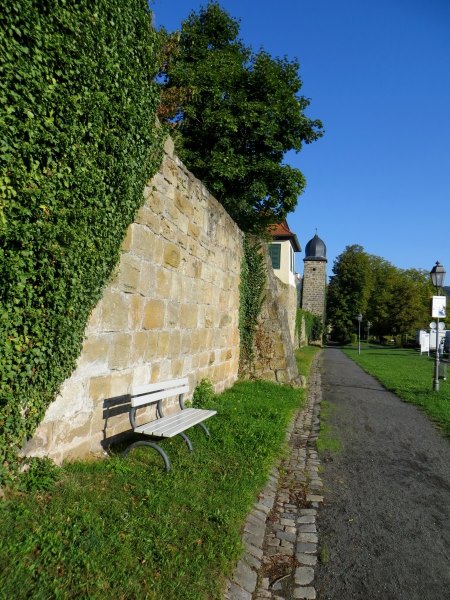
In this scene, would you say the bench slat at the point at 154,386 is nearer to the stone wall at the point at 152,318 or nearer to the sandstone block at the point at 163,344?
the stone wall at the point at 152,318

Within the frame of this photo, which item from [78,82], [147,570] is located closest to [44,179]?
[78,82]

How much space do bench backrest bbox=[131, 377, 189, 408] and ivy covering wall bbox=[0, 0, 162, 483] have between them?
2.90 feet

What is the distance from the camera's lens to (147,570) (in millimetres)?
2514

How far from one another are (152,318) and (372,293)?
5559 cm

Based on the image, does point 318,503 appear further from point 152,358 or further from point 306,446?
point 152,358

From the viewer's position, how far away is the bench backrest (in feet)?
14.2

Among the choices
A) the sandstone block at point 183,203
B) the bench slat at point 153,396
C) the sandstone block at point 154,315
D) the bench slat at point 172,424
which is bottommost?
the bench slat at point 172,424

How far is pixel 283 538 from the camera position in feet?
11.4

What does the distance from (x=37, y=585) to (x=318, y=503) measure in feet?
8.97

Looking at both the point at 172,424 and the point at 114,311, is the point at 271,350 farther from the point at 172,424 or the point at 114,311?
the point at 114,311

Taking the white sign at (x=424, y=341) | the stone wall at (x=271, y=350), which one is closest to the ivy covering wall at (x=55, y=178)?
the stone wall at (x=271, y=350)

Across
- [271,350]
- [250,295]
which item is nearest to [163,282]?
[250,295]

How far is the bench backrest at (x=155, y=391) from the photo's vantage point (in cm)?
434

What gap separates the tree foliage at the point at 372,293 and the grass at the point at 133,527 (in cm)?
4882
